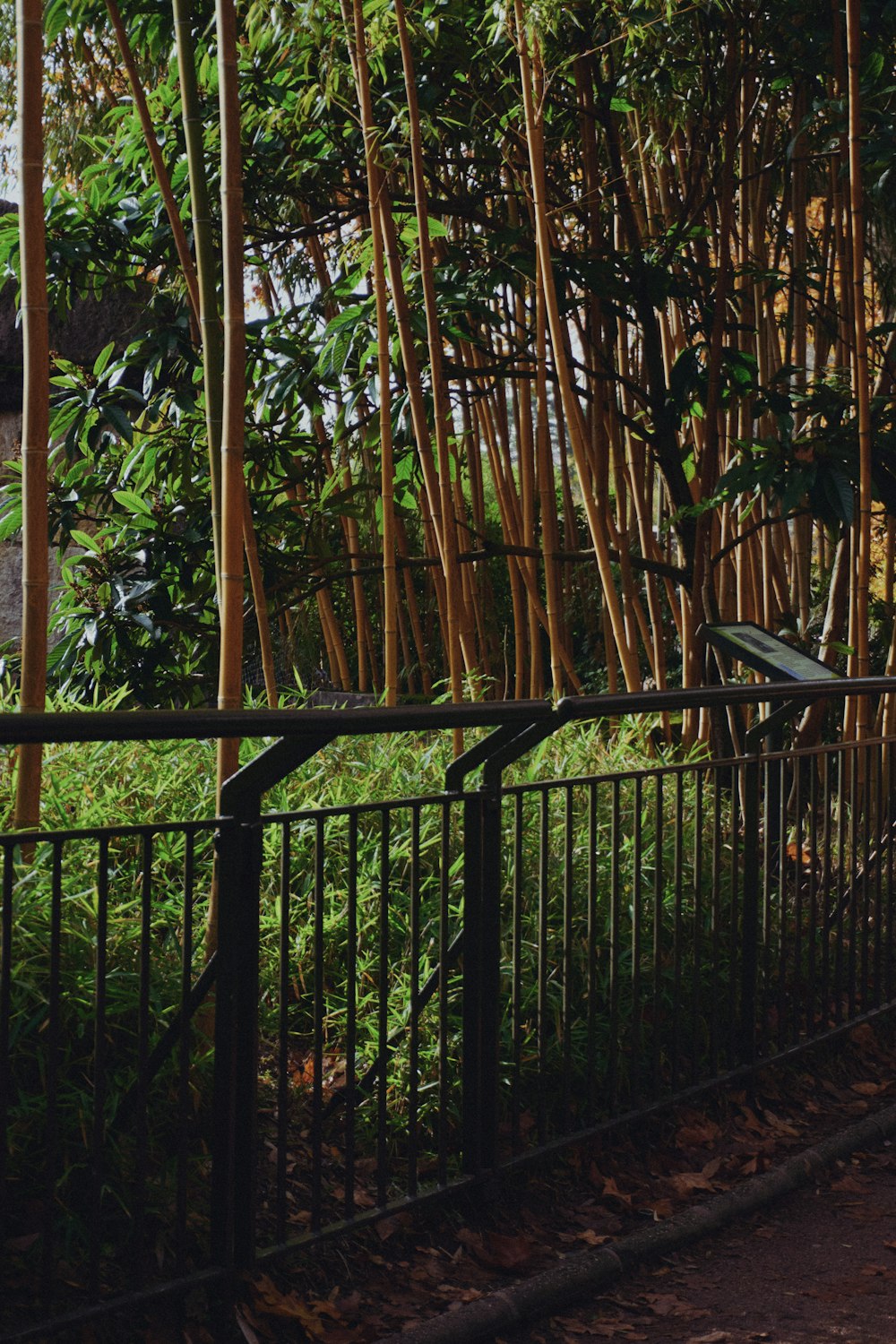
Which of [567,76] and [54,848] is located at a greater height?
[567,76]

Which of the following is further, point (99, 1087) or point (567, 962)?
point (567, 962)

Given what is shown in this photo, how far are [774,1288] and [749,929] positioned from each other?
764 millimetres

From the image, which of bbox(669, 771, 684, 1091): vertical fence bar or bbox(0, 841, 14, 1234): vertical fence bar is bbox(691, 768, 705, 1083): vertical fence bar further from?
bbox(0, 841, 14, 1234): vertical fence bar

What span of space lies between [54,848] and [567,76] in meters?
3.15

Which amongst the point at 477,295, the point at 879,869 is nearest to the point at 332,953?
the point at 879,869

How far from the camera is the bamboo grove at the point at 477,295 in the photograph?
336cm

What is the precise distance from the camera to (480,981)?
207cm

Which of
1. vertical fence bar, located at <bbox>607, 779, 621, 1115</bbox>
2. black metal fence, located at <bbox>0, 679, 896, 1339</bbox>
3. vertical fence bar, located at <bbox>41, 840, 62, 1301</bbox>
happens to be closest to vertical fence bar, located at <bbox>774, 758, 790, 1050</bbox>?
black metal fence, located at <bbox>0, 679, 896, 1339</bbox>

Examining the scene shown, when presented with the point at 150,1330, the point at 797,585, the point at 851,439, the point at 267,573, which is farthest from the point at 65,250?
the point at 150,1330

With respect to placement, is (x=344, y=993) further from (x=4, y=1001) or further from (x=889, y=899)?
(x=889, y=899)

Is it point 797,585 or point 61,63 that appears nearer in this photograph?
point 797,585

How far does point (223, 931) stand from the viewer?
1680mm

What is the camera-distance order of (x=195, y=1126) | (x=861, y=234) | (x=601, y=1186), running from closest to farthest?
(x=195, y=1126), (x=601, y=1186), (x=861, y=234)

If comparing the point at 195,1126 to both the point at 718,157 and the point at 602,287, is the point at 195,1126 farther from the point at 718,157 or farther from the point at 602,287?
the point at 718,157
